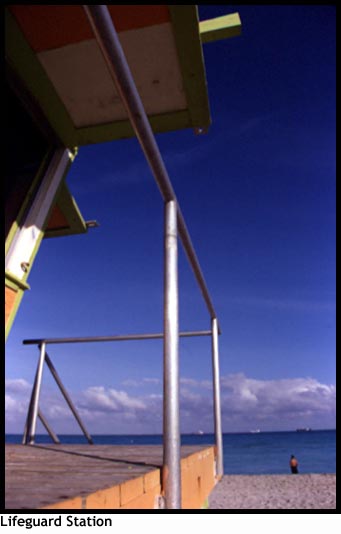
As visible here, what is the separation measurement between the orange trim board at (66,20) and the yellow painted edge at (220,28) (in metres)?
0.65

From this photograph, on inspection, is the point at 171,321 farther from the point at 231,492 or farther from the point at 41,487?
the point at 231,492

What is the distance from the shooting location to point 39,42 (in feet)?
10.0

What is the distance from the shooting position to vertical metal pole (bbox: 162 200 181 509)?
1.55 meters

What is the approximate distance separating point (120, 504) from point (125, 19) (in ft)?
9.74

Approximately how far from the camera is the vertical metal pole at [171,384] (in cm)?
155

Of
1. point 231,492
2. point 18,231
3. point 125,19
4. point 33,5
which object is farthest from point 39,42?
point 231,492

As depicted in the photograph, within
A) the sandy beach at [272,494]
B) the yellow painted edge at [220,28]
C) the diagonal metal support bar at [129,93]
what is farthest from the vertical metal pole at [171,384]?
the yellow painted edge at [220,28]

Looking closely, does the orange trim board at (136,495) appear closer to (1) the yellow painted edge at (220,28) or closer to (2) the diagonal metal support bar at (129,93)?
(2) the diagonal metal support bar at (129,93)

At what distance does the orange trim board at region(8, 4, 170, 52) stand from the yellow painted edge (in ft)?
2.12

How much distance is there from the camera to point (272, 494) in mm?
5648

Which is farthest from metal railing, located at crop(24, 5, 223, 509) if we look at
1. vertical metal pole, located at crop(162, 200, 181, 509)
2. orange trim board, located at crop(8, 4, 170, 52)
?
orange trim board, located at crop(8, 4, 170, 52)

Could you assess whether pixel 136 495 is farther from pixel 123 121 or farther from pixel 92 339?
pixel 92 339

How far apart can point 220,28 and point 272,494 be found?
18.2 ft

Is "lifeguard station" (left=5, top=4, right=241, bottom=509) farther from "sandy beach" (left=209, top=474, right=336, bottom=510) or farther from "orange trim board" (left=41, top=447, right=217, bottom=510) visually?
"sandy beach" (left=209, top=474, right=336, bottom=510)
